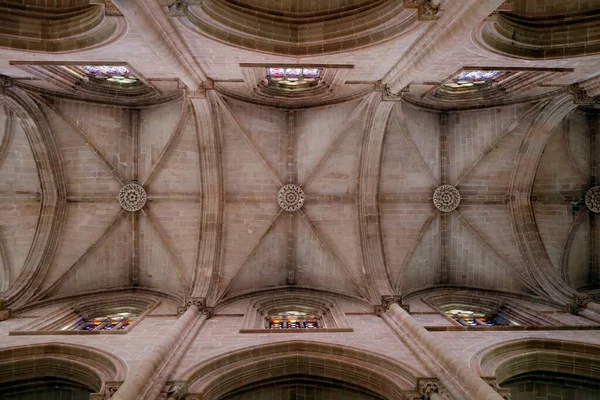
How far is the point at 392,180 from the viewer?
52.9ft

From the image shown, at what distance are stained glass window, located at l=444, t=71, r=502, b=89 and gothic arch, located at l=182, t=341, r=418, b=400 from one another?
9.29m

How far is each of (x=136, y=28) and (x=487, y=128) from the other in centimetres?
1268

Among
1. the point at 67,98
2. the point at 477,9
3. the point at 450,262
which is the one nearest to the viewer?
the point at 477,9

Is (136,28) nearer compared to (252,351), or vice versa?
(136,28)

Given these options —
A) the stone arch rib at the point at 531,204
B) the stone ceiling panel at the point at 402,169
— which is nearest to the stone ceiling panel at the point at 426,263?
the stone ceiling panel at the point at 402,169

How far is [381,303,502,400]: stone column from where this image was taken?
7.39 metres

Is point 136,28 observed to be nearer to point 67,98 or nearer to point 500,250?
point 67,98

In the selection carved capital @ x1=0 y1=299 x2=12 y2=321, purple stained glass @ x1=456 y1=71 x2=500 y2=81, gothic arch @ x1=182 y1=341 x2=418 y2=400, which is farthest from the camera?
purple stained glass @ x1=456 y1=71 x2=500 y2=81

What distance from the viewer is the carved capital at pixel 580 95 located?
40.0 ft

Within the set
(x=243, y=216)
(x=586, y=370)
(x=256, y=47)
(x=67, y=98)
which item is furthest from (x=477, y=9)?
(x=67, y=98)

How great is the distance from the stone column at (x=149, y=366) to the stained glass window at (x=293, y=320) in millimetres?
2973

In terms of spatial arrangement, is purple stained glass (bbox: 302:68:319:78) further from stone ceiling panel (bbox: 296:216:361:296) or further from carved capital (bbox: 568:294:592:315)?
carved capital (bbox: 568:294:592:315)

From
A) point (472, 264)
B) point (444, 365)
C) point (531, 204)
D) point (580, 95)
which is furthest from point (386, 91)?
point (444, 365)

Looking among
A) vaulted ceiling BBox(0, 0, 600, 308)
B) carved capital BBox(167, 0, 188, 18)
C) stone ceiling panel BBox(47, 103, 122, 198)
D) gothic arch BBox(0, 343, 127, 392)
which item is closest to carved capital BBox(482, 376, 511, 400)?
vaulted ceiling BBox(0, 0, 600, 308)
